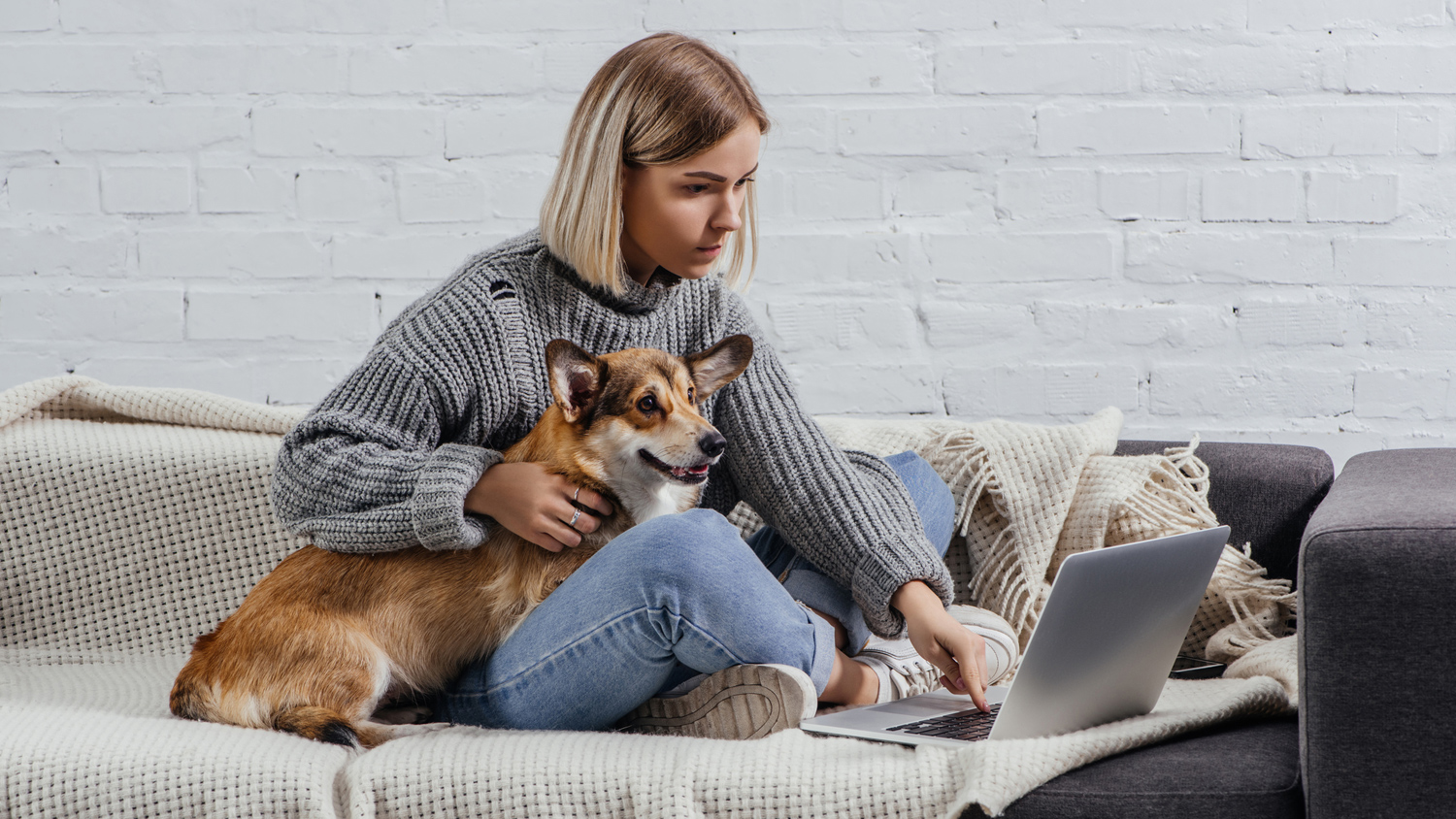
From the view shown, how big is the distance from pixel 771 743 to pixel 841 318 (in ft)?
3.43

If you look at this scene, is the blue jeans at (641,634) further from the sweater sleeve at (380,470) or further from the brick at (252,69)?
the brick at (252,69)

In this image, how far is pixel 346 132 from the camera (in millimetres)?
1927

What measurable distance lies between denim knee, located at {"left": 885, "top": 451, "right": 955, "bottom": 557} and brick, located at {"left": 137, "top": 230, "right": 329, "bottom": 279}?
3.53 feet

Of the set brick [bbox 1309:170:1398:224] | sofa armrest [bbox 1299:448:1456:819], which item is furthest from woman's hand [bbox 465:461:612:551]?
brick [bbox 1309:170:1398:224]

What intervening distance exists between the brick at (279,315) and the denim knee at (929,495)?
98cm

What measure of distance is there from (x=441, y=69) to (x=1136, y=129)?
1186mm

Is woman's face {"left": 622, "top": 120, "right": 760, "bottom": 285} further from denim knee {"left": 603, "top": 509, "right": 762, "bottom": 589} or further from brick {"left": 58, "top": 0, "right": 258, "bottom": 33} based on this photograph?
brick {"left": 58, "top": 0, "right": 258, "bottom": 33}

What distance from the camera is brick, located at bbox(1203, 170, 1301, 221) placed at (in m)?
1.88

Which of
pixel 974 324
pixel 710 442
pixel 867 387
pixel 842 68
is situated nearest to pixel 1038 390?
pixel 974 324

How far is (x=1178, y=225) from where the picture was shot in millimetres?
1893

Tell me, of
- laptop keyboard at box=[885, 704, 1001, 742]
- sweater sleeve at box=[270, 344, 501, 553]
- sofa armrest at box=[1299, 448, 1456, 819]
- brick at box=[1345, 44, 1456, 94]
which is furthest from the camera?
brick at box=[1345, 44, 1456, 94]

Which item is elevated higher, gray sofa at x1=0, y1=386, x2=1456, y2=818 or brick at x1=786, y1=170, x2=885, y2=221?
brick at x1=786, y1=170, x2=885, y2=221

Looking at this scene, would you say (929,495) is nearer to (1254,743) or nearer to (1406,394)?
(1254,743)

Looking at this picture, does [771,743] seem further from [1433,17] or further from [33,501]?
[1433,17]
